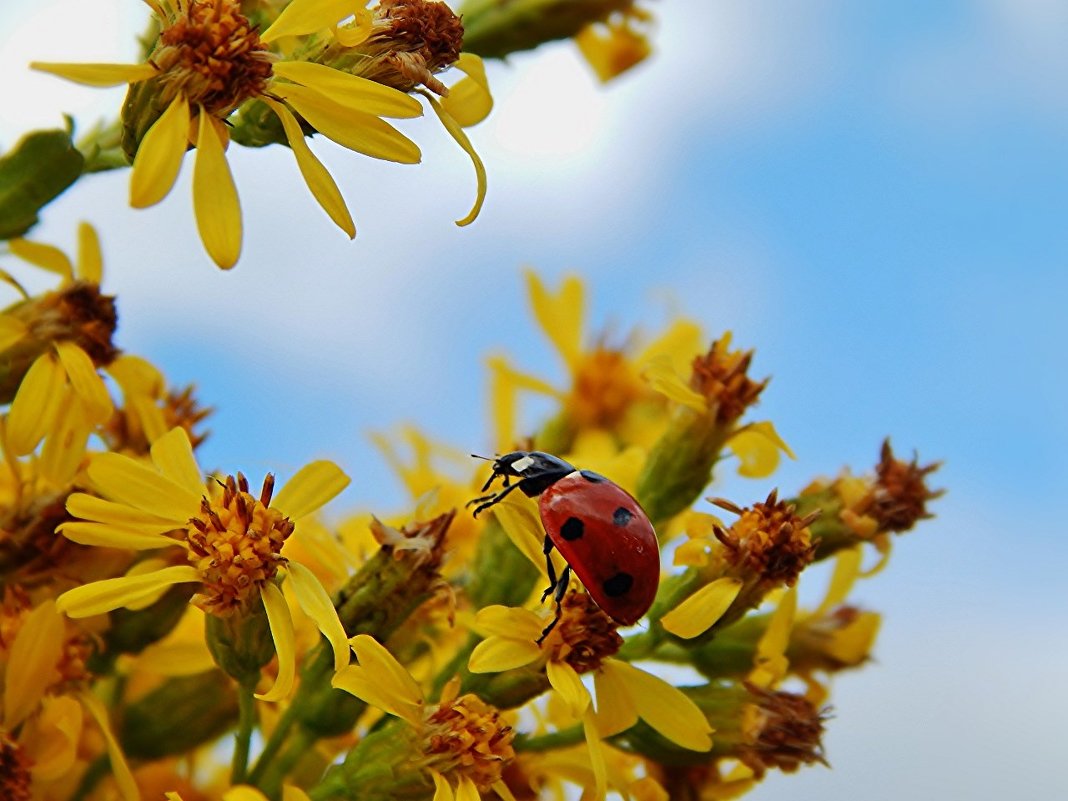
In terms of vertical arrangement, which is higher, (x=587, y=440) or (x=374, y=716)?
(x=587, y=440)

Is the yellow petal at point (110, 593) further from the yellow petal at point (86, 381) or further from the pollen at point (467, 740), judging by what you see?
the pollen at point (467, 740)

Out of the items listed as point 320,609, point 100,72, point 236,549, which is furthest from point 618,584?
point 100,72

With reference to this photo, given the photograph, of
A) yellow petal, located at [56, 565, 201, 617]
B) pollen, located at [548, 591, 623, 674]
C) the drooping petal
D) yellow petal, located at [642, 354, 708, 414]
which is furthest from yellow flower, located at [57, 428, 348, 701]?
yellow petal, located at [642, 354, 708, 414]

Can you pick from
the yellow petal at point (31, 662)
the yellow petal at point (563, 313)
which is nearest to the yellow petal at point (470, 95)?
the yellow petal at point (31, 662)

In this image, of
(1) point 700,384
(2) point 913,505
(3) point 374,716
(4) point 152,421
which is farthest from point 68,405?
(2) point 913,505

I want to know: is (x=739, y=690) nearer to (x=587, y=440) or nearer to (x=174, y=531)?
(x=174, y=531)
